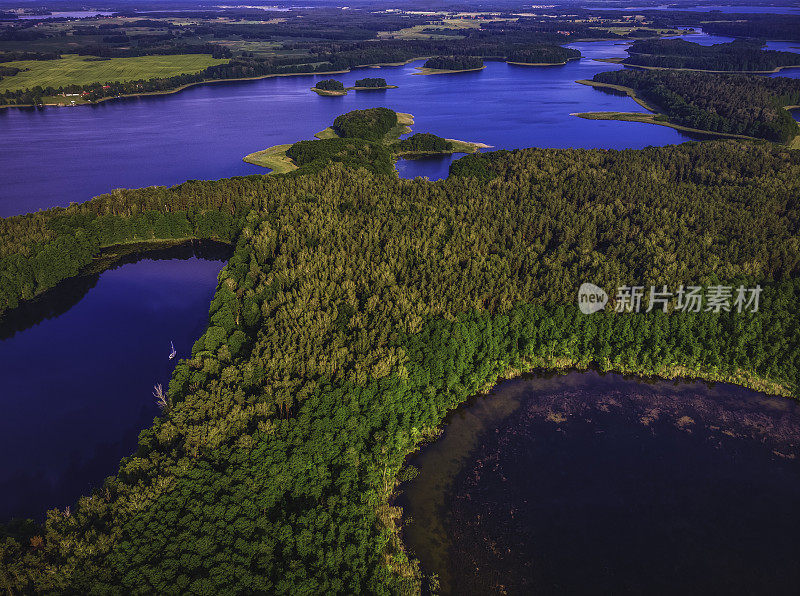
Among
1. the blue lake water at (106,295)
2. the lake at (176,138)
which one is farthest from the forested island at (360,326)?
the lake at (176,138)

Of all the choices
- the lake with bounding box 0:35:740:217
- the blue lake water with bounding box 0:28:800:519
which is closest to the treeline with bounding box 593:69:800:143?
the lake with bounding box 0:35:740:217

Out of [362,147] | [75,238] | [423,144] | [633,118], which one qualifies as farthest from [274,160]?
[633,118]

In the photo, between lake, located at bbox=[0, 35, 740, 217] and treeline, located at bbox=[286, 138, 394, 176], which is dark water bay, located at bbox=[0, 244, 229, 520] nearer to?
lake, located at bbox=[0, 35, 740, 217]

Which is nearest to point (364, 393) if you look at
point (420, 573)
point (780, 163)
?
point (420, 573)

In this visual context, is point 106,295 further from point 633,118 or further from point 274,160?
point 633,118

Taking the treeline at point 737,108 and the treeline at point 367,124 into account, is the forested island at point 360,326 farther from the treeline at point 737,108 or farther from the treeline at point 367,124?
the treeline at point 737,108

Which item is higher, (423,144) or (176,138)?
(176,138)

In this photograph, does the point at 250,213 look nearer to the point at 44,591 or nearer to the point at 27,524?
the point at 27,524
